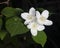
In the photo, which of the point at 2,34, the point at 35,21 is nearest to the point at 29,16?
the point at 35,21

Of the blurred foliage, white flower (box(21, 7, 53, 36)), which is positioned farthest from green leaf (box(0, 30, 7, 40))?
white flower (box(21, 7, 53, 36))

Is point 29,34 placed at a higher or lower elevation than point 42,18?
lower

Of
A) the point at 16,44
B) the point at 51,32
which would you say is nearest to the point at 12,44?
the point at 16,44

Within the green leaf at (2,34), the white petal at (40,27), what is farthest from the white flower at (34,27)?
the green leaf at (2,34)

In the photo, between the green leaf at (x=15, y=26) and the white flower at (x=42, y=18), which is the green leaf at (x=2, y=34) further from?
the white flower at (x=42, y=18)

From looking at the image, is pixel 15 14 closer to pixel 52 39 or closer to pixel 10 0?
pixel 10 0

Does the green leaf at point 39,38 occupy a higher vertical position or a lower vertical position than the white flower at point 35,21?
lower

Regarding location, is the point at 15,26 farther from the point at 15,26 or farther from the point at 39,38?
the point at 39,38
